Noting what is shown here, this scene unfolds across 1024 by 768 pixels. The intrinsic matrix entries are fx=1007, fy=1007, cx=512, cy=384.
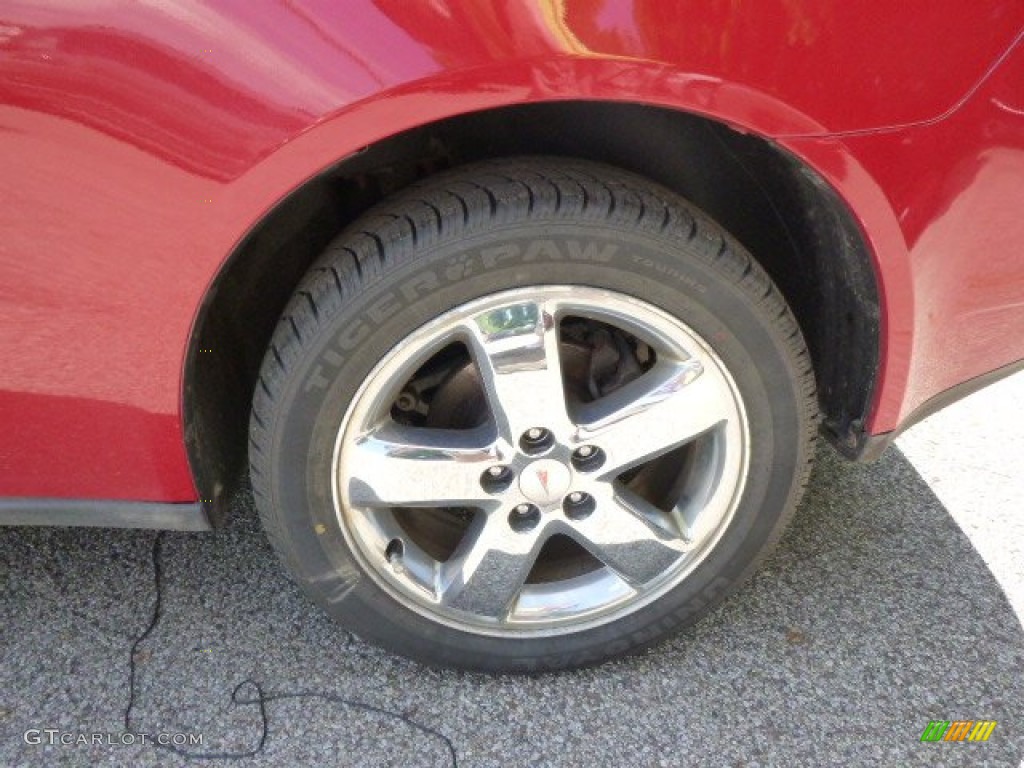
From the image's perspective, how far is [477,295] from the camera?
1507 millimetres

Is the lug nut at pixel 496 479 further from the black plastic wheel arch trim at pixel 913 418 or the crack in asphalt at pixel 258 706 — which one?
the black plastic wheel arch trim at pixel 913 418

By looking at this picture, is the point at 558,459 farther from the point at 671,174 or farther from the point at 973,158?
the point at 973,158

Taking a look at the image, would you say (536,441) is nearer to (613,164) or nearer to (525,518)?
(525,518)

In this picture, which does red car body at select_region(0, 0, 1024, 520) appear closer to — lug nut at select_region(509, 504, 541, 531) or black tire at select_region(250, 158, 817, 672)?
black tire at select_region(250, 158, 817, 672)

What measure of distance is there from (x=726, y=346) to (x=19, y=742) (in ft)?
4.56

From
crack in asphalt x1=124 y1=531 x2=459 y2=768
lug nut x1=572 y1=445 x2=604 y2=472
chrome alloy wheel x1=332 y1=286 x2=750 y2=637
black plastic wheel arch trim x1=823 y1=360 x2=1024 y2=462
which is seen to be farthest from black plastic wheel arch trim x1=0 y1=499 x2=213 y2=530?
black plastic wheel arch trim x1=823 y1=360 x2=1024 y2=462

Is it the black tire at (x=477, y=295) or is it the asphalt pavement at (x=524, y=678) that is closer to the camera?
the black tire at (x=477, y=295)

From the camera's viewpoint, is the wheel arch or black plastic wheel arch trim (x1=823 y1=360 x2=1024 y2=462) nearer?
the wheel arch

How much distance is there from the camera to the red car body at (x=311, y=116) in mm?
1241

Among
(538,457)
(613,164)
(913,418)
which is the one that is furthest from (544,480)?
(913,418)

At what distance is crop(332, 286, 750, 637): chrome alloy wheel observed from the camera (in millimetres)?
1561

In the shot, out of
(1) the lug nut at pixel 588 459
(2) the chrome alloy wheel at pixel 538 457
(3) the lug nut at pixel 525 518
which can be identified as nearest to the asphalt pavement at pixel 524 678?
(2) the chrome alloy wheel at pixel 538 457

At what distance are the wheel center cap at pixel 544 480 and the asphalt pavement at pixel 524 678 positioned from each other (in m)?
0.42

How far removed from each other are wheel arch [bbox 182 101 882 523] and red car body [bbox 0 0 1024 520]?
0.35 feet
